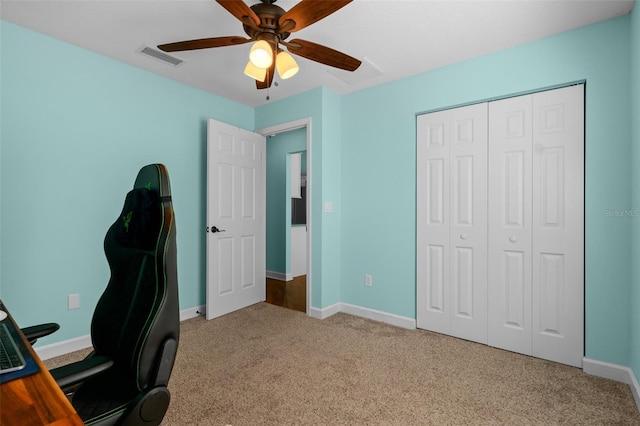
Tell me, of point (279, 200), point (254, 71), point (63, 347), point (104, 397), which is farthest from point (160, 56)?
point (279, 200)

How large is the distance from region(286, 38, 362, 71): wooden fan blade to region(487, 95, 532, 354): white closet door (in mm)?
1392

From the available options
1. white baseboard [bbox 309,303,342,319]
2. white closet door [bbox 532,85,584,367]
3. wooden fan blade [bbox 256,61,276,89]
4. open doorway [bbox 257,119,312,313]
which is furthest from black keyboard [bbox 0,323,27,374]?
open doorway [bbox 257,119,312,313]

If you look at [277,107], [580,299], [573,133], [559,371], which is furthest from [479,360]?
[277,107]

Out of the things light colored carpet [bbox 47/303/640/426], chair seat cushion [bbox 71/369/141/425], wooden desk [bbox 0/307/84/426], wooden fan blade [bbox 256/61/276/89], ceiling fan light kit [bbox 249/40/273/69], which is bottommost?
light colored carpet [bbox 47/303/640/426]

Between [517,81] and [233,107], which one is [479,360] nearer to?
[517,81]

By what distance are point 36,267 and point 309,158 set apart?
2507mm

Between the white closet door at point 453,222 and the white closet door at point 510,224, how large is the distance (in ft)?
0.23

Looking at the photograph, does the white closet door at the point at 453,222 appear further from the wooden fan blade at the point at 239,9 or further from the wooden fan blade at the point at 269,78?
the wooden fan blade at the point at 239,9

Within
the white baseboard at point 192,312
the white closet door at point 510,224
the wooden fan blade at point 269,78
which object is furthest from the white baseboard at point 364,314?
the wooden fan blade at point 269,78

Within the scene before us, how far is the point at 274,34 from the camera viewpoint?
6.11 ft

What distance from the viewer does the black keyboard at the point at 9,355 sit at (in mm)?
812

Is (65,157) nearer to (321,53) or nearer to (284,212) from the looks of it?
(321,53)

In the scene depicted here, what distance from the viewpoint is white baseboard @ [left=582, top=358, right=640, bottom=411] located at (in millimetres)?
2057

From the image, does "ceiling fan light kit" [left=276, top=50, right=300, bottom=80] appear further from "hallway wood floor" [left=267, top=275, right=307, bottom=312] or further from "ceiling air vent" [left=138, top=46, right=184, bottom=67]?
"hallway wood floor" [left=267, top=275, right=307, bottom=312]
